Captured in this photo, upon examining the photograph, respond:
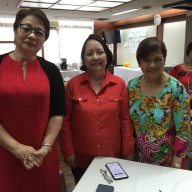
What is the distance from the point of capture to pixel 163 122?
4.26 feet

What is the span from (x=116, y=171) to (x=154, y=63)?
2.44 feet

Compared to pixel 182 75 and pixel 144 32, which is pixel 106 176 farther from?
pixel 144 32

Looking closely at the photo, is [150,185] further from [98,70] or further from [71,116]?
[98,70]

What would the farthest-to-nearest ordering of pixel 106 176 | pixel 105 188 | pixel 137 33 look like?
pixel 137 33, pixel 106 176, pixel 105 188

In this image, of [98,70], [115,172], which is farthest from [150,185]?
[98,70]

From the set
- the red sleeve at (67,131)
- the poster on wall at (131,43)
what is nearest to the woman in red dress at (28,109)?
the red sleeve at (67,131)

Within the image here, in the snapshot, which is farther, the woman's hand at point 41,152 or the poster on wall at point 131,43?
the poster on wall at point 131,43

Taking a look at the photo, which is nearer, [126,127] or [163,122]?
[163,122]

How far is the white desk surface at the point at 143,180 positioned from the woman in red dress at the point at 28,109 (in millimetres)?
288

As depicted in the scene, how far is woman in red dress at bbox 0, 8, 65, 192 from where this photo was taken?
1049 mm

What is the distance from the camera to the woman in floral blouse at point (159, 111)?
1277mm

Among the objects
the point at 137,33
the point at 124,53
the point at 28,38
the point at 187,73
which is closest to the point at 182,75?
the point at 187,73

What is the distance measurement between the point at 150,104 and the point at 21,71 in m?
0.86

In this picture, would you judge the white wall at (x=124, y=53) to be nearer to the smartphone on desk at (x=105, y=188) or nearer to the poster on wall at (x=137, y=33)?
the poster on wall at (x=137, y=33)
